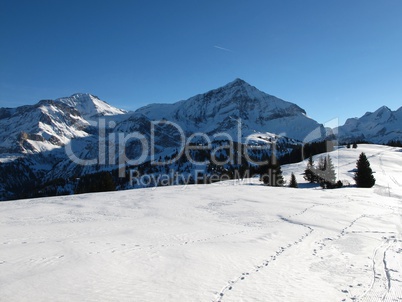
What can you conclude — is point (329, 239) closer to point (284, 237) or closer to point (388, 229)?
point (284, 237)

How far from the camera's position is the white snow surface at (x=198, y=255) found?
8.67 meters

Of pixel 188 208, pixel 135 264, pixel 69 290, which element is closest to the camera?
pixel 69 290

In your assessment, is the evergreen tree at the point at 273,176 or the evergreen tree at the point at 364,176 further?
the evergreen tree at the point at 273,176

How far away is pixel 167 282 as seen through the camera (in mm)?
9195

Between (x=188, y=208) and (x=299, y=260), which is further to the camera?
(x=188, y=208)

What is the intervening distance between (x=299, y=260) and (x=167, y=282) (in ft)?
19.2

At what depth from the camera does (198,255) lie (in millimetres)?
12000

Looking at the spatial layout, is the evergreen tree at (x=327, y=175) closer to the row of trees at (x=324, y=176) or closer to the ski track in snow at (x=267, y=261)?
the row of trees at (x=324, y=176)

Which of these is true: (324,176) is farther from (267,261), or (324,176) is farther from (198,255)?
(198,255)

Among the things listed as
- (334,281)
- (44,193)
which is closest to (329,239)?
(334,281)

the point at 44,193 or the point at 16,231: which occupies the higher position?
the point at 16,231

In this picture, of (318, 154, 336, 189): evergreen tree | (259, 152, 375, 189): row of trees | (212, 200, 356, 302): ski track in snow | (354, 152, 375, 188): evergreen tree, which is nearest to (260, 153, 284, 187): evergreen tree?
(259, 152, 375, 189): row of trees

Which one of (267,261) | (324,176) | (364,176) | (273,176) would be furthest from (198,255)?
(324,176)

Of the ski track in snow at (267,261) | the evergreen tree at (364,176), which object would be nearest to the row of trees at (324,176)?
the evergreen tree at (364,176)
